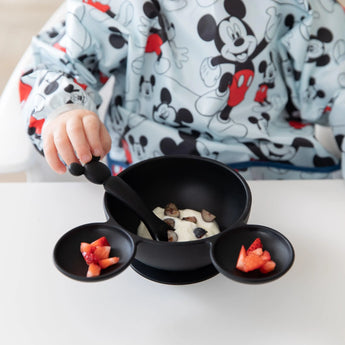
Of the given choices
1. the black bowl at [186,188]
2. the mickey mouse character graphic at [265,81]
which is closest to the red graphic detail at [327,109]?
the mickey mouse character graphic at [265,81]

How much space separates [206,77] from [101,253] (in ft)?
1.31

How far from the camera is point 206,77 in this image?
81 cm

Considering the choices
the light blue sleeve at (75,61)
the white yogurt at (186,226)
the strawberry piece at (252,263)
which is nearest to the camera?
the strawberry piece at (252,263)

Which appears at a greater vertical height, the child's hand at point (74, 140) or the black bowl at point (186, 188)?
the child's hand at point (74, 140)

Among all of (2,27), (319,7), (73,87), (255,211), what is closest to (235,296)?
(255,211)

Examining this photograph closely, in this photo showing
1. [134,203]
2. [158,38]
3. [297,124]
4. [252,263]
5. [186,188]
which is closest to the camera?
[252,263]

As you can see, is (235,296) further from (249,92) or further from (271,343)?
(249,92)

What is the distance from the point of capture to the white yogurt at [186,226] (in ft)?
2.00

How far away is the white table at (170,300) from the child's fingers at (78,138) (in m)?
0.10

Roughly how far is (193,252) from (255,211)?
205 mm

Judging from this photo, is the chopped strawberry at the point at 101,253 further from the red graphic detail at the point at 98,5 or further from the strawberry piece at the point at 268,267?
the red graphic detail at the point at 98,5

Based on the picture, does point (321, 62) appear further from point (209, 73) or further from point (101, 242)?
point (101, 242)

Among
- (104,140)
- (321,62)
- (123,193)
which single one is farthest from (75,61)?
(321,62)

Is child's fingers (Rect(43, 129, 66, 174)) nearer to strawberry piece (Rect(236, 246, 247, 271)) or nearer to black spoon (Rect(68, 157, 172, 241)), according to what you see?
black spoon (Rect(68, 157, 172, 241))
